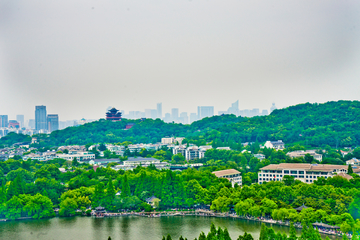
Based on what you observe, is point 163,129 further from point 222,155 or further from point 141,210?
point 141,210

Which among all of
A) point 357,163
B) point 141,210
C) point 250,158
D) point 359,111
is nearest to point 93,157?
point 250,158

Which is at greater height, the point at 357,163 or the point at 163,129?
the point at 163,129

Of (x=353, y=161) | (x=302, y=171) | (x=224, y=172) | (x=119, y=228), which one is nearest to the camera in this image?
(x=119, y=228)

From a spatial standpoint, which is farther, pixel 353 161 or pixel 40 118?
pixel 40 118

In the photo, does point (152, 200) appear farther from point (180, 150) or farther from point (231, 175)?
point (180, 150)

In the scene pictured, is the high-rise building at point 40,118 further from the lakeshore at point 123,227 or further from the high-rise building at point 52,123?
the lakeshore at point 123,227

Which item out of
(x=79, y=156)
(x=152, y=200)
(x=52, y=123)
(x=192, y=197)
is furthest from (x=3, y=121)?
(x=192, y=197)
